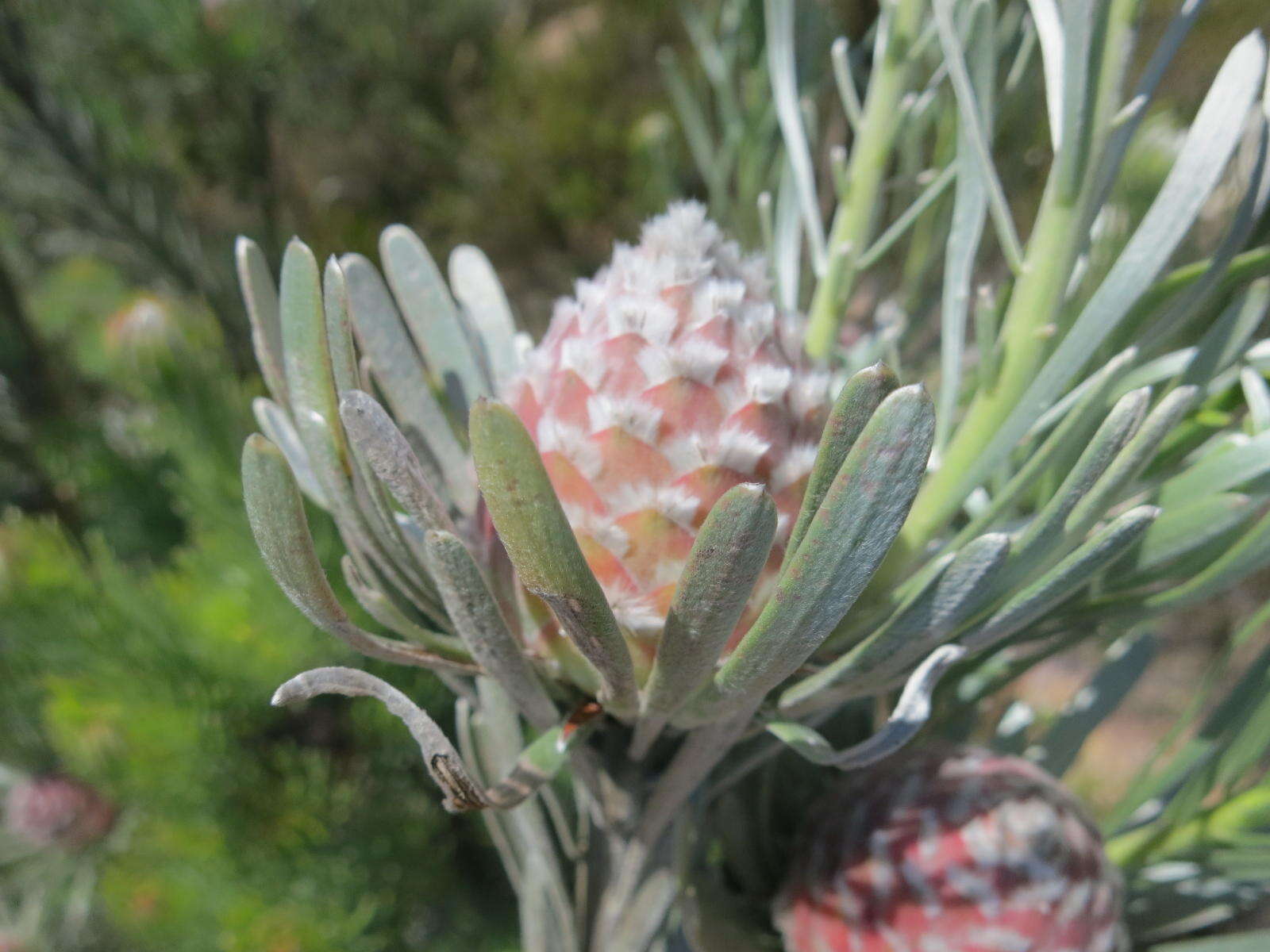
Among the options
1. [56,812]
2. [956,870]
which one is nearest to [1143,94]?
[956,870]

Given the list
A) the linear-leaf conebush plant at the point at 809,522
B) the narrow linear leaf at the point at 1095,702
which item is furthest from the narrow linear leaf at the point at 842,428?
the narrow linear leaf at the point at 1095,702

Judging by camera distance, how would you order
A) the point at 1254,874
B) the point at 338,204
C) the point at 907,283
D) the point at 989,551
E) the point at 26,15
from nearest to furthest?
the point at 989,551
the point at 1254,874
the point at 907,283
the point at 26,15
the point at 338,204

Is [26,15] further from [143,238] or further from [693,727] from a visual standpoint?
[693,727]

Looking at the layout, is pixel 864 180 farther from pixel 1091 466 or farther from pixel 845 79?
pixel 1091 466

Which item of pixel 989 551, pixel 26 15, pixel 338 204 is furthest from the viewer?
pixel 338 204

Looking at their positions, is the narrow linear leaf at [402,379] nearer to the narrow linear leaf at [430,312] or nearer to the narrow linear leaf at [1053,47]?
the narrow linear leaf at [430,312]

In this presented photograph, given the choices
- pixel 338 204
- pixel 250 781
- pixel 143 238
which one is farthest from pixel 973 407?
pixel 338 204

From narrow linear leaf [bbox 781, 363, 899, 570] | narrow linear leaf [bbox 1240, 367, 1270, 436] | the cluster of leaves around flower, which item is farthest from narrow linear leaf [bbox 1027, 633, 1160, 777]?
the cluster of leaves around flower

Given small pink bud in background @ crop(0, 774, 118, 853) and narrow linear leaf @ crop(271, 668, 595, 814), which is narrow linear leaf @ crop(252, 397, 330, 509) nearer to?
narrow linear leaf @ crop(271, 668, 595, 814)
